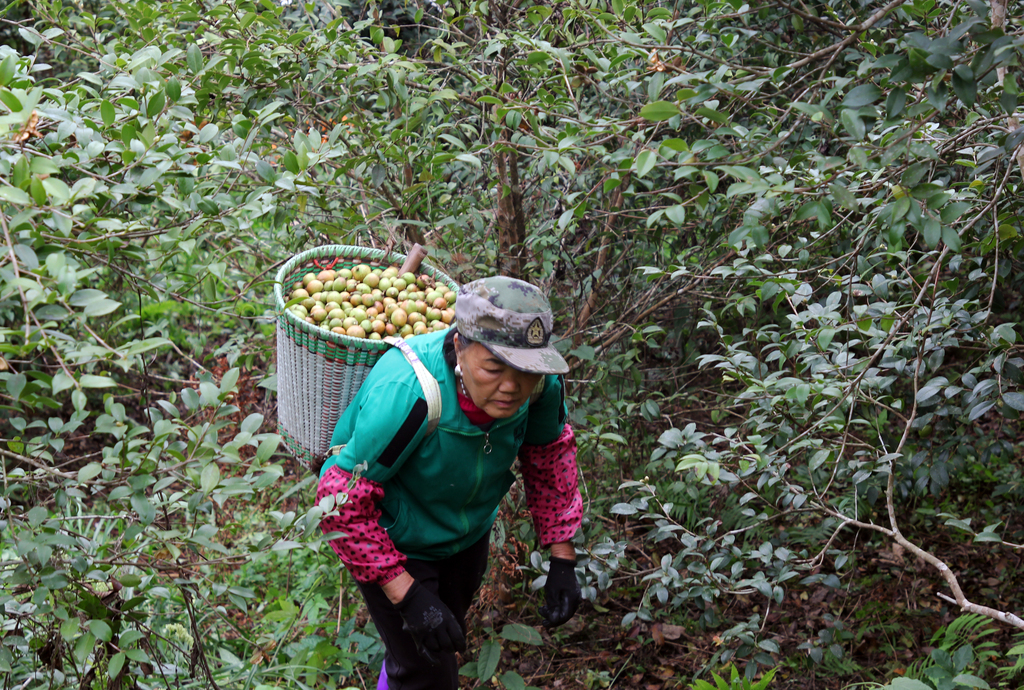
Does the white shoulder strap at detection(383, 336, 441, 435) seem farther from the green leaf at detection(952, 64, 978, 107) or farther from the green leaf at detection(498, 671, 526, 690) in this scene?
the green leaf at detection(952, 64, 978, 107)

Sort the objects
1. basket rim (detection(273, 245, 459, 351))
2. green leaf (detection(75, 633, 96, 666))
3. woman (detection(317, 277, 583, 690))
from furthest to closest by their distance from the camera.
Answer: basket rim (detection(273, 245, 459, 351))
woman (detection(317, 277, 583, 690))
green leaf (detection(75, 633, 96, 666))

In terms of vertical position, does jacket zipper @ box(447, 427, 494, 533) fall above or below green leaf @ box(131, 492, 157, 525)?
below

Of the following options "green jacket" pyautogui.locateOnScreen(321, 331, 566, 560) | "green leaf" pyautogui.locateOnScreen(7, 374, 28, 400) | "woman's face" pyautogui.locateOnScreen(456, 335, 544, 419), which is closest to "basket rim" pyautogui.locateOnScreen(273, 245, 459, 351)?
"green jacket" pyautogui.locateOnScreen(321, 331, 566, 560)

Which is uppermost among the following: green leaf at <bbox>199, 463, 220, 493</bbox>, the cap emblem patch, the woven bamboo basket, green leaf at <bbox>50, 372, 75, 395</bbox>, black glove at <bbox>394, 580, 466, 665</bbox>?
green leaf at <bbox>50, 372, 75, 395</bbox>

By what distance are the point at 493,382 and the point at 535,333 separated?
176mm

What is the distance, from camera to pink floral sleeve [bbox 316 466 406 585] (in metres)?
2.18

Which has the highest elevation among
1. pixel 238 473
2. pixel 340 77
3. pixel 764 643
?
pixel 340 77

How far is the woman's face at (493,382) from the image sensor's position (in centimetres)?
214

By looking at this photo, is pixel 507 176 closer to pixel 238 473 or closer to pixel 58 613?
pixel 58 613

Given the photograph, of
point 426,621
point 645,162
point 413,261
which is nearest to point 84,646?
point 426,621

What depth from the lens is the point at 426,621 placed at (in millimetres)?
2285

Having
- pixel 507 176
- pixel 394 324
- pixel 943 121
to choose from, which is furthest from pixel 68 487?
pixel 943 121

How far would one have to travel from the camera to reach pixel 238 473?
486 centimetres

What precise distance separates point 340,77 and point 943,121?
224cm
